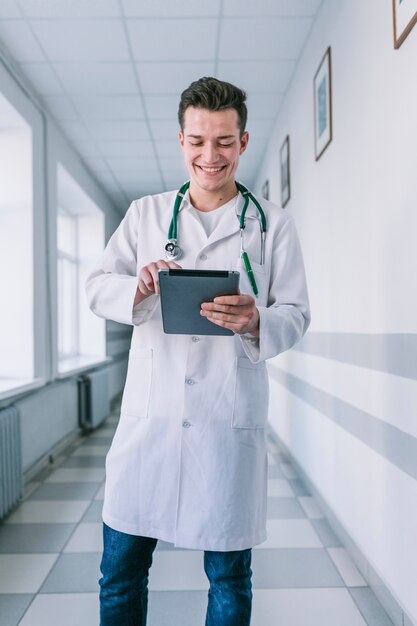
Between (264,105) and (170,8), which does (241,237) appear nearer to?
(170,8)

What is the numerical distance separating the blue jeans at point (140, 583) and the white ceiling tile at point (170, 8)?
9.02 ft

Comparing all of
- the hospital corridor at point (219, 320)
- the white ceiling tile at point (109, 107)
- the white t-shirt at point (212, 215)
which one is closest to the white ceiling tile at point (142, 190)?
the hospital corridor at point (219, 320)

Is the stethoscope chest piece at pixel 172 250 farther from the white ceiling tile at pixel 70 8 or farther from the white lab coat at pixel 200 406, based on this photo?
the white ceiling tile at pixel 70 8

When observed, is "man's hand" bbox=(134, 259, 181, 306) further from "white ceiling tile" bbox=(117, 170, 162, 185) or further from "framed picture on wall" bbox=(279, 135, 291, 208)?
"white ceiling tile" bbox=(117, 170, 162, 185)

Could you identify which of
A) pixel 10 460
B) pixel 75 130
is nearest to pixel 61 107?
pixel 75 130

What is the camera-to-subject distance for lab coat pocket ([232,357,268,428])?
1.34m

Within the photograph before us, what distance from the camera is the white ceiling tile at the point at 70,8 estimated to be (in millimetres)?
3006

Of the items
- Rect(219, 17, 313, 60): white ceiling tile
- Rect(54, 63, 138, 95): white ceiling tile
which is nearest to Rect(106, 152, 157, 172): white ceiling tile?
Rect(54, 63, 138, 95): white ceiling tile

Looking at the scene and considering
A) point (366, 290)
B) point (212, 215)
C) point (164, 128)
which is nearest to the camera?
point (212, 215)

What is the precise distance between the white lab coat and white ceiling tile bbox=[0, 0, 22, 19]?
2.33m

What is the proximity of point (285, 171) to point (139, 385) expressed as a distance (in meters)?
3.27

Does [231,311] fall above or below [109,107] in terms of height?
below

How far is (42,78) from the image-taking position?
3.88 meters

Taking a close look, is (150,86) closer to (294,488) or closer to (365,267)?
(365,267)
